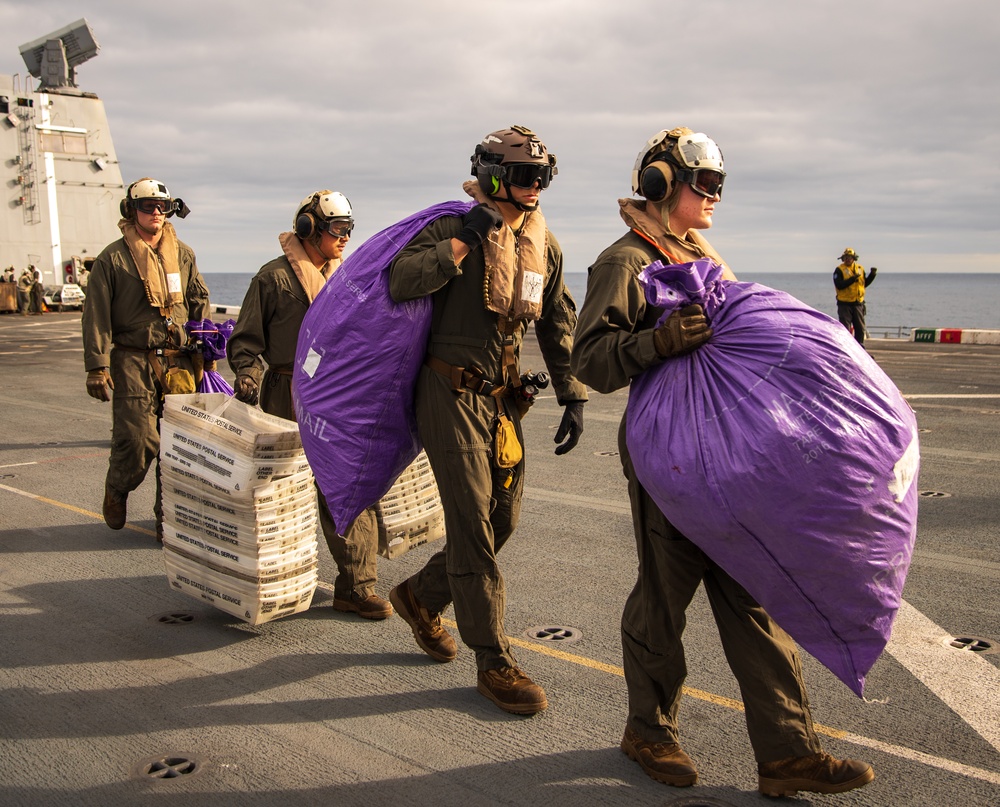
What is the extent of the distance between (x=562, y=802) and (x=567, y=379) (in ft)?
5.68

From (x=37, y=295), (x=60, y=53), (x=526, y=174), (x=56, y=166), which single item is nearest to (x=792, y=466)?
(x=526, y=174)

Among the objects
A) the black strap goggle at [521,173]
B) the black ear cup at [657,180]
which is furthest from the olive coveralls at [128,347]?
the black ear cup at [657,180]

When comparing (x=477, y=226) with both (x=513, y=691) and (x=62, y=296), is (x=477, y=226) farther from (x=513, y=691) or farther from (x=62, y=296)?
(x=62, y=296)

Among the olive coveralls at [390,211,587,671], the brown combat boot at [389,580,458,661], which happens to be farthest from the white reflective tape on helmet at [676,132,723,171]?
the brown combat boot at [389,580,458,661]

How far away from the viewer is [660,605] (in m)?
3.24

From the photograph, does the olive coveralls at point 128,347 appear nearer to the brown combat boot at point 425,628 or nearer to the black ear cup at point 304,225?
the black ear cup at point 304,225

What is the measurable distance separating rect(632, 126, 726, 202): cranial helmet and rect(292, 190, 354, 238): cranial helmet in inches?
88.2

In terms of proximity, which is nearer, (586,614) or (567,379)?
(567,379)

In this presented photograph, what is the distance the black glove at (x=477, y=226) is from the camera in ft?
12.0

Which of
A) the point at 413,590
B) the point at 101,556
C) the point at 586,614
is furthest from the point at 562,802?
the point at 101,556

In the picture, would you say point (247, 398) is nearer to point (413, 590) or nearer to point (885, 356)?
point (413, 590)

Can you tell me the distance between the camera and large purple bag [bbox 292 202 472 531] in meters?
3.88

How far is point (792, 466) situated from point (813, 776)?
1.01 meters

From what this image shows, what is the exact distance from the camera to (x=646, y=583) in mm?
3260
